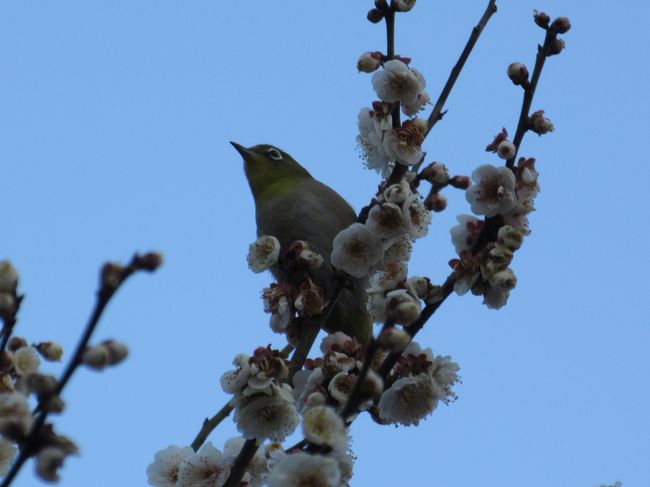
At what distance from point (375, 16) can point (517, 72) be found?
542 mm

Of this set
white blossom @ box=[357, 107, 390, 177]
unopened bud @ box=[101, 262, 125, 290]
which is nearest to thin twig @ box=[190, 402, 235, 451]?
white blossom @ box=[357, 107, 390, 177]

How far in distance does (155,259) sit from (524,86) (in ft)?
5.71

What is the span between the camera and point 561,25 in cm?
319

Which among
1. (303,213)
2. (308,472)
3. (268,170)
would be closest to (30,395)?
(308,472)

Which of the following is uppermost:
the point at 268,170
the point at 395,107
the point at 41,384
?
the point at 268,170

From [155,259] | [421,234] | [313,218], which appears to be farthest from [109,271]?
[313,218]

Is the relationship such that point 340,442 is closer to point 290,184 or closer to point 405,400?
point 405,400

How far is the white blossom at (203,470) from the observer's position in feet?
9.30

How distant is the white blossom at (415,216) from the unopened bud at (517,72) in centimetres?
48

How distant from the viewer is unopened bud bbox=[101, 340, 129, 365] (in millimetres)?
1737

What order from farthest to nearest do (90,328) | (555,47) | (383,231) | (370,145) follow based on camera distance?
(370,145), (555,47), (383,231), (90,328)

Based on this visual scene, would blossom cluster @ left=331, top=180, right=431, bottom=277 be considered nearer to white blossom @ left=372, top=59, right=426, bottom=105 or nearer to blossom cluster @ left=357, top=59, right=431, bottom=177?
blossom cluster @ left=357, top=59, right=431, bottom=177

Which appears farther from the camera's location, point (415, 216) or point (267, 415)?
point (415, 216)

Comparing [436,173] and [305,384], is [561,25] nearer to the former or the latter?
[436,173]
